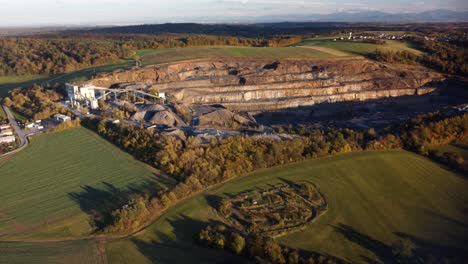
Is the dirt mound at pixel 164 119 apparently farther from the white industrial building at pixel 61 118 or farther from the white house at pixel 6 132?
the white house at pixel 6 132

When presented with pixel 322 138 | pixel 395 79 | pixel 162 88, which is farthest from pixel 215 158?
pixel 395 79

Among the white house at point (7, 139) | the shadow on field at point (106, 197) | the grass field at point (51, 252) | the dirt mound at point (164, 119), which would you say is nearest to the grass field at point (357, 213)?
the grass field at point (51, 252)

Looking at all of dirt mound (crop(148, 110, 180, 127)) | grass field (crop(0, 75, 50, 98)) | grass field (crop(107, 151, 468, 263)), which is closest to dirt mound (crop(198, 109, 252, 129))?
dirt mound (crop(148, 110, 180, 127))

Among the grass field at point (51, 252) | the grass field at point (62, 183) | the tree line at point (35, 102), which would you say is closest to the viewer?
the grass field at point (51, 252)

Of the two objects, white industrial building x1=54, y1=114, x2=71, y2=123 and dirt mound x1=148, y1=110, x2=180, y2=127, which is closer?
dirt mound x1=148, y1=110, x2=180, y2=127

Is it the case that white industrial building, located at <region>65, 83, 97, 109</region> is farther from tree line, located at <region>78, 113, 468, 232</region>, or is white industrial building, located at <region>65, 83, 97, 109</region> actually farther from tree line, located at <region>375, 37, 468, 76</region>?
tree line, located at <region>375, 37, 468, 76</region>

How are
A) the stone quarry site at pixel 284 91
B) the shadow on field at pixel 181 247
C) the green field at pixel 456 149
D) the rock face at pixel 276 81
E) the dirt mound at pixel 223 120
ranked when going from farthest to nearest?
the rock face at pixel 276 81
the stone quarry site at pixel 284 91
the dirt mound at pixel 223 120
the green field at pixel 456 149
the shadow on field at pixel 181 247

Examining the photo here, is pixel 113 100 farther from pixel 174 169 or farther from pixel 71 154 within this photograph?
pixel 174 169
